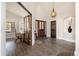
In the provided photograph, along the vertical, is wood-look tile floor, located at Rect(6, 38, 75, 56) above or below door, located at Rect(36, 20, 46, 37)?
below

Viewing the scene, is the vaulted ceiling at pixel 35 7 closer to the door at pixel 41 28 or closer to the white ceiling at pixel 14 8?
the white ceiling at pixel 14 8

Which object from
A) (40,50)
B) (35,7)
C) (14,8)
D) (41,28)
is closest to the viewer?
(40,50)

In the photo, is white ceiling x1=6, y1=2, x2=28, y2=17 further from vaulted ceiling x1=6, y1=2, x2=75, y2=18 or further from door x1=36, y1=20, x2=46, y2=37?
door x1=36, y1=20, x2=46, y2=37

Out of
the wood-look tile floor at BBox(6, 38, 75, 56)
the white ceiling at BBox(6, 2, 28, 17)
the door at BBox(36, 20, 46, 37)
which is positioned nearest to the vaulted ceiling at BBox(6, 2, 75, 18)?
the white ceiling at BBox(6, 2, 28, 17)

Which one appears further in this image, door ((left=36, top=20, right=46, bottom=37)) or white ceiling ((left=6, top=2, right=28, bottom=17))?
door ((left=36, top=20, right=46, bottom=37))

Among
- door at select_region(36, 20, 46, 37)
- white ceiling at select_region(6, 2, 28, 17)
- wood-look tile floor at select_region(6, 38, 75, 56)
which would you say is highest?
white ceiling at select_region(6, 2, 28, 17)

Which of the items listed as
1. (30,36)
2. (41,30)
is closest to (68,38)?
(30,36)

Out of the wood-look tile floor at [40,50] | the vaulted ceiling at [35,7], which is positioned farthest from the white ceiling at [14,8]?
the wood-look tile floor at [40,50]

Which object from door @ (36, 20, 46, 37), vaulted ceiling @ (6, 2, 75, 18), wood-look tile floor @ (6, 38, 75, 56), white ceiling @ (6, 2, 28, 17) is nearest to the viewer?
wood-look tile floor @ (6, 38, 75, 56)

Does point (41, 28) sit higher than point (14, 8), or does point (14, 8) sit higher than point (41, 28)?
point (14, 8)

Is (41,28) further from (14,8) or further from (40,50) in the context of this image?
(40,50)

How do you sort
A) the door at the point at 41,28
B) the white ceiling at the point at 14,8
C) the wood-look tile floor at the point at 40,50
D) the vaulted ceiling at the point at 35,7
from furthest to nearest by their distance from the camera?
1. the door at the point at 41,28
2. the vaulted ceiling at the point at 35,7
3. the white ceiling at the point at 14,8
4. the wood-look tile floor at the point at 40,50

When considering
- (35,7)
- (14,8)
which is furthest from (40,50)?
(35,7)

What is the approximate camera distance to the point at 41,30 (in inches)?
412
